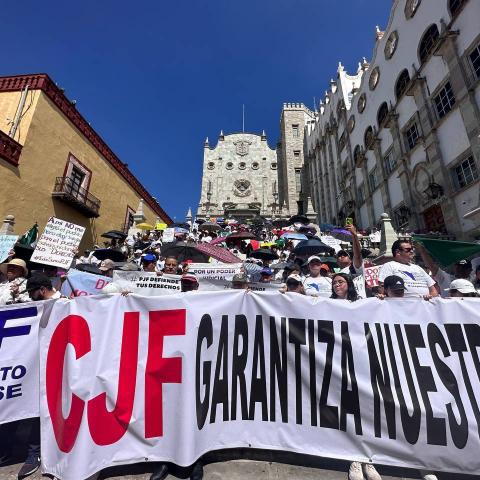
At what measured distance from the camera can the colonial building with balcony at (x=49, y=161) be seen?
1257cm

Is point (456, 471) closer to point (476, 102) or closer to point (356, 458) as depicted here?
point (356, 458)

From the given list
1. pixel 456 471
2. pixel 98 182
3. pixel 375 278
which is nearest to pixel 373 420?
pixel 456 471

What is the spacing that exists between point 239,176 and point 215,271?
46.9m

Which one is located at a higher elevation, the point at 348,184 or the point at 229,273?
the point at 348,184

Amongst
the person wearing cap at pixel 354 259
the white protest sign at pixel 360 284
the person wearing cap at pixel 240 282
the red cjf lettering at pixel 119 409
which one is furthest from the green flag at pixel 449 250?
the red cjf lettering at pixel 119 409

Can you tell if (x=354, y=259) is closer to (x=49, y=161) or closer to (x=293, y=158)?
(x=49, y=161)

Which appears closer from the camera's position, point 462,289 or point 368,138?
point 462,289

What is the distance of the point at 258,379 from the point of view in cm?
291

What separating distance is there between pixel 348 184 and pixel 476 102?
49.0 ft

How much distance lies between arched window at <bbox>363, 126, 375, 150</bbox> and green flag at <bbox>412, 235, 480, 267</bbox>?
16319 millimetres

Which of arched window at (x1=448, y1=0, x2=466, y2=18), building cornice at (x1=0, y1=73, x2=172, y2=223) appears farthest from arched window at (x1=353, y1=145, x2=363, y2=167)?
building cornice at (x1=0, y1=73, x2=172, y2=223)

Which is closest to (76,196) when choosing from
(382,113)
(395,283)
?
(395,283)

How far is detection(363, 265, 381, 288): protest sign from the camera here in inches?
205

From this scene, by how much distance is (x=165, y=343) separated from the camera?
299 centimetres
